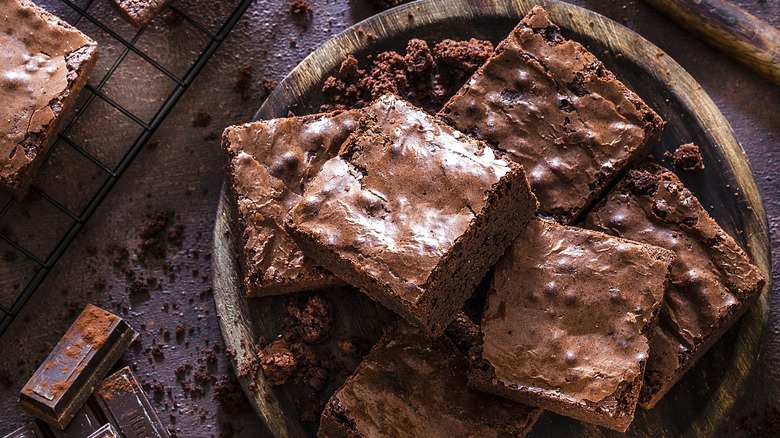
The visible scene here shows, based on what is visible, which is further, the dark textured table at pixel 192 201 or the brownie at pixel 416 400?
the dark textured table at pixel 192 201

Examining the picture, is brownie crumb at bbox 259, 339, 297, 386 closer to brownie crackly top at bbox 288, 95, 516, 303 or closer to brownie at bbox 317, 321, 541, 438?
brownie at bbox 317, 321, 541, 438

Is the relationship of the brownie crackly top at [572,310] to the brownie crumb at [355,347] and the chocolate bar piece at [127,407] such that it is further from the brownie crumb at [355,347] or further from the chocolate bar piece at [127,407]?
the chocolate bar piece at [127,407]

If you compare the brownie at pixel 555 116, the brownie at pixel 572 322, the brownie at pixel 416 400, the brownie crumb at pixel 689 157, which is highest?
the brownie at pixel 555 116

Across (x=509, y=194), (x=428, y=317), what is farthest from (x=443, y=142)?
(x=428, y=317)

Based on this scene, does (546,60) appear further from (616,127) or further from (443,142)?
(443,142)

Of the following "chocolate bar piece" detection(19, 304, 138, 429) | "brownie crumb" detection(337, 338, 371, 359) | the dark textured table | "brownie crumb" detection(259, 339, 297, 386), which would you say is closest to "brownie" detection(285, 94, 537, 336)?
"brownie crumb" detection(337, 338, 371, 359)

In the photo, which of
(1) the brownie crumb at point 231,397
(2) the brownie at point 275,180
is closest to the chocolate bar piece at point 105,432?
(1) the brownie crumb at point 231,397
